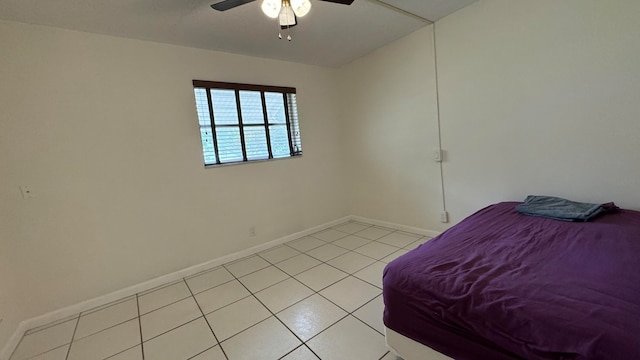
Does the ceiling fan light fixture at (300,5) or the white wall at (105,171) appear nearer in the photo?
the ceiling fan light fixture at (300,5)

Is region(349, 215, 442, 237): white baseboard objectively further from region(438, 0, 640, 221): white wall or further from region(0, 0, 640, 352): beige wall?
region(438, 0, 640, 221): white wall

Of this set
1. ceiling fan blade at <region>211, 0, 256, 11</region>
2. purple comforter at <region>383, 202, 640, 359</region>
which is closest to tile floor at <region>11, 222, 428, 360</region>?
purple comforter at <region>383, 202, 640, 359</region>

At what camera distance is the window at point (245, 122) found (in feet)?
9.76

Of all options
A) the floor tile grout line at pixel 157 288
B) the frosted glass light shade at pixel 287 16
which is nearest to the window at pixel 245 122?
the floor tile grout line at pixel 157 288

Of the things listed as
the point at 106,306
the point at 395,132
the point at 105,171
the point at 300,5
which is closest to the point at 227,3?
the point at 300,5

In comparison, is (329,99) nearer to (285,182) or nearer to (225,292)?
(285,182)

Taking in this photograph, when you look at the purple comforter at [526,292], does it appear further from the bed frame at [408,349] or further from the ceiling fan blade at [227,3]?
the ceiling fan blade at [227,3]

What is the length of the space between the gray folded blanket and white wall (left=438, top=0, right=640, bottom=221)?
218mm

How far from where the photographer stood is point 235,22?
238 cm

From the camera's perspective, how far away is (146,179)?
2.61 meters

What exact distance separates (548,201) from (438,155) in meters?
1.12

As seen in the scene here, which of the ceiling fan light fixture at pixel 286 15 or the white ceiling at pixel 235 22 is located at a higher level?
the white ceiling at pixel 235 22

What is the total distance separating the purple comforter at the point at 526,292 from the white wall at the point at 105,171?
230 cm

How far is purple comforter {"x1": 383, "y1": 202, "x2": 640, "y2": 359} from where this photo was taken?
904mm
